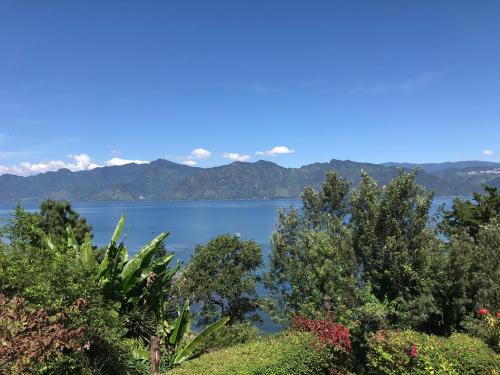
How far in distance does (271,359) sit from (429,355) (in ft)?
11.8

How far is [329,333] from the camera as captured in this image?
10781mm

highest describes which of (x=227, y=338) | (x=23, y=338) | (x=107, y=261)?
(x=107, y=261)

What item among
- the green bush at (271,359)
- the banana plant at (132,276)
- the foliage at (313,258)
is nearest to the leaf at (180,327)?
the banana plant at (132,276)

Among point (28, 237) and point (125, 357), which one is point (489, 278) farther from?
point (28, 237)

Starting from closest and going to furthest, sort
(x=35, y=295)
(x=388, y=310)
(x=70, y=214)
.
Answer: (x=35, y=295), (x=388, y=310), (x=70, y=214)

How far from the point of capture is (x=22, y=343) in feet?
17.5

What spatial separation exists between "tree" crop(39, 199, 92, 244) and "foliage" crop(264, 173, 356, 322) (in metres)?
12.7

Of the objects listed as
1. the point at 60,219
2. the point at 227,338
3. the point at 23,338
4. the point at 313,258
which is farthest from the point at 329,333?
the point at 60,219

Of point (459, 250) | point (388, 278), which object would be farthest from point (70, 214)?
point (459, 250)

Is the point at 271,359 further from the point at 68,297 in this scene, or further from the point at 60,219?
the point at 60,219

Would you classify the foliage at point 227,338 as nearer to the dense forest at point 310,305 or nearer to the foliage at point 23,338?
the dense forest at point 310,305

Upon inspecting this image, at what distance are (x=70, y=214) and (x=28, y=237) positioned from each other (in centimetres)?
1580

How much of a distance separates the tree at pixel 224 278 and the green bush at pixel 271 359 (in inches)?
421

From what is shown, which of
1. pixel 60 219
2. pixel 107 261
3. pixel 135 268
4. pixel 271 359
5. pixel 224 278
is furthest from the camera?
pixel 60 219
